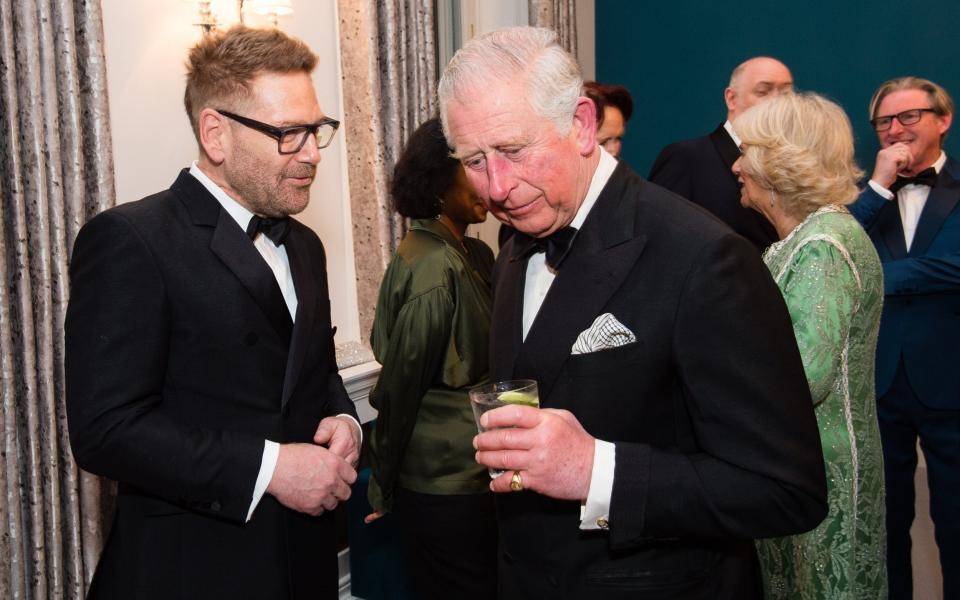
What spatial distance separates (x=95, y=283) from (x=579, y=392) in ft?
3.20

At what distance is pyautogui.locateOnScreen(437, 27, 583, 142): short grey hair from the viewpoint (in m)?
1.34

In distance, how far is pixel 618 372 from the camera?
51.7 inches

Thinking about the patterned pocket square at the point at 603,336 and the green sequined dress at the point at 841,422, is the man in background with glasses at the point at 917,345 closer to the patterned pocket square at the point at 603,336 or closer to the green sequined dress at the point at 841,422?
the green sequined dress at the point at 841,422

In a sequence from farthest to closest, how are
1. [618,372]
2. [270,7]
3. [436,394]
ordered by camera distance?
1. [270,7]
2. [436,394]
3. [618,372]

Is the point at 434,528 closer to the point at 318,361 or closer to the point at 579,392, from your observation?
the point at 318,361

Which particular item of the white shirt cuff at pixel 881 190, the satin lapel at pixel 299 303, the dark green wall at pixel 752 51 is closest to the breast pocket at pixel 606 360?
the satin lapel at pixel 299 303

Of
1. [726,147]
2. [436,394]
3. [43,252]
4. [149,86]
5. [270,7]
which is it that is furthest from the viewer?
[726,147]

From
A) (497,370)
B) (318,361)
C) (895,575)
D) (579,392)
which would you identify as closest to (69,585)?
(318,361)

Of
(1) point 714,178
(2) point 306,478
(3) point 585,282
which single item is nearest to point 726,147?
(1) point 714,178

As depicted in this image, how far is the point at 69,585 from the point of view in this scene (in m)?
2.61

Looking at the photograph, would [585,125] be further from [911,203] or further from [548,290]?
[911,203]

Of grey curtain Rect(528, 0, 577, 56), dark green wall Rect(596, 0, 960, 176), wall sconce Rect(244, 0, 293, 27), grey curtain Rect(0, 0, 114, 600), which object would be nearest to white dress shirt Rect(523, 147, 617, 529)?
grey curtain Rect(0, 0, 114, 600)

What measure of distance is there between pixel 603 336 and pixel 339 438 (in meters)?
0.79

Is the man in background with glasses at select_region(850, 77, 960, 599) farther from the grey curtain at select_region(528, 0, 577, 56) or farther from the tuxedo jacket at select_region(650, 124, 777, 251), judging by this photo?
the grey curtain at select_region(528, 0, 577, 56)
